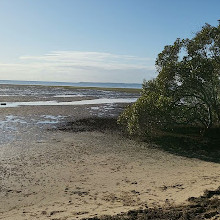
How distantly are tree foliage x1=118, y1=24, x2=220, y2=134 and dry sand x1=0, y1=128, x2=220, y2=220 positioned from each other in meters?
2.21

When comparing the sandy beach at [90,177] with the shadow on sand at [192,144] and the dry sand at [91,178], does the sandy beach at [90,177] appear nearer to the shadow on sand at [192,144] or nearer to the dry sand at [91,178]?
the dry sand at [91,178]

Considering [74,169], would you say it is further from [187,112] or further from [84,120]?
[84,120]

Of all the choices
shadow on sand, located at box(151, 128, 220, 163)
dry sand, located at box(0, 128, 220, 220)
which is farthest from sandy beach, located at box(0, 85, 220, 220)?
shadow on sand, located at box(151, 128, 220, 163)

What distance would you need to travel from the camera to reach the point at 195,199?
33.4ft

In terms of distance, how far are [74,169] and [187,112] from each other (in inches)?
430

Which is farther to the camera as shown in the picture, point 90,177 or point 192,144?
point 192,144

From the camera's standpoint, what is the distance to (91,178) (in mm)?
13703

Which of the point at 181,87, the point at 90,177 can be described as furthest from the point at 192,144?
the point at 90,177

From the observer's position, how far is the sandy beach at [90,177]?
1029cm

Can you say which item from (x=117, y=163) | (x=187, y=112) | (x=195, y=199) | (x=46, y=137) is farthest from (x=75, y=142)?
(x=195, y=199)

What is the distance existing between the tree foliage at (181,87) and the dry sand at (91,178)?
2.21m

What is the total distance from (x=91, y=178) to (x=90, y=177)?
16 centimetres


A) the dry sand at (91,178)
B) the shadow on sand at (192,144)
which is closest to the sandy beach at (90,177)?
the dry sand at (91,178)

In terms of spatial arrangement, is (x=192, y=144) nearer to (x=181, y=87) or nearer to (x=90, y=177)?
(x=181, y=87)
